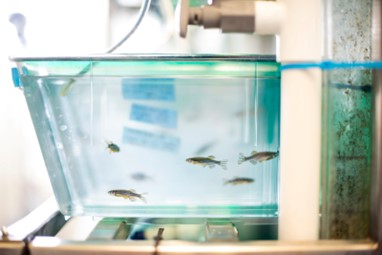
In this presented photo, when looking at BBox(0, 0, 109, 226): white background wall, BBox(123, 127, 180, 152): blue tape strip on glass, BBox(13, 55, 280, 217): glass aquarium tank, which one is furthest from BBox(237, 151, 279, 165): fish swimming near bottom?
BBox(0, 0, 109, 226): white background wall

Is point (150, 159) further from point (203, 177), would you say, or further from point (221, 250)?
point (221, 250)

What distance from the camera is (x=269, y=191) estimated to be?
0.67 m

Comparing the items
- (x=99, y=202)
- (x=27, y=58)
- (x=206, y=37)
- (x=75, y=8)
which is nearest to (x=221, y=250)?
(x=99, y=202)

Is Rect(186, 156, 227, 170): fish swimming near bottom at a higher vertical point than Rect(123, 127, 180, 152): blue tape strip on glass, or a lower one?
lower

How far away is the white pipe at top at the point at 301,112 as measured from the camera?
54 cm

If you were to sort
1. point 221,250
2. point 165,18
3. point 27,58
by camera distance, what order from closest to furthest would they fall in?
1. point 221,250
2. point 27,58
3. point 165,18

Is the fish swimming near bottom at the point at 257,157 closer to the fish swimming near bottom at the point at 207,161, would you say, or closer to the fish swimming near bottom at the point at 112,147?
the fish swimming near bottom at the point at 207,161

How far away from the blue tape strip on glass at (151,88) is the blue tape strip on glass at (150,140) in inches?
2.4

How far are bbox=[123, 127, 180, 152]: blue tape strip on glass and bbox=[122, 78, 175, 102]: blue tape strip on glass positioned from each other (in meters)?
0.06

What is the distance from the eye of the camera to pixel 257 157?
652 mm

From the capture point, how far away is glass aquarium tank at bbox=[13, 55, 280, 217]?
2.06 feet

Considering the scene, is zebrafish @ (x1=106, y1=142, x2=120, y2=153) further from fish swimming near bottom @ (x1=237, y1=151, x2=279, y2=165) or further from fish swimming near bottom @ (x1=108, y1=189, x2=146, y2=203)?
fish swimming near bottom @ (x1=237, y1=151, x2=279, y2=165)

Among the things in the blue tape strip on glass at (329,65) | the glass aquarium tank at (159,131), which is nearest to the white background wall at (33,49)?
the glass aquarium tank at (159,131)

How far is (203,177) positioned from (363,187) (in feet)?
0.83
